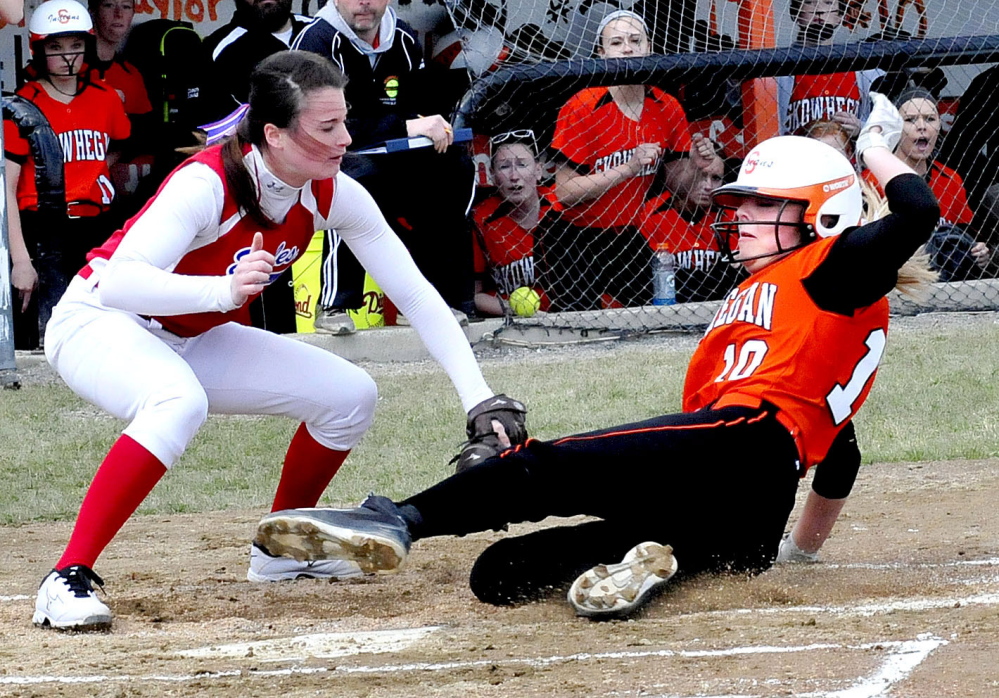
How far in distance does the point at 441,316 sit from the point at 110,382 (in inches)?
39.6

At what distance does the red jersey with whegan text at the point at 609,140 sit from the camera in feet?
27.7

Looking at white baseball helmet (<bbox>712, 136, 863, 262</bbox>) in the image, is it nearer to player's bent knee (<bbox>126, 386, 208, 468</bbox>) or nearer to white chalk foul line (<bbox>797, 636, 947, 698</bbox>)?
white chalk foul line (<bbox>797, 636, 947, 698</bbox>)

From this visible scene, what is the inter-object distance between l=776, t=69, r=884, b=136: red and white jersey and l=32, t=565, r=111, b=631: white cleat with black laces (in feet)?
20.4

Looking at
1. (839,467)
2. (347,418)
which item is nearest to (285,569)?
(347,418)

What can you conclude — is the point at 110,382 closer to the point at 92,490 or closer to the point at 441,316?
the point at 92,490

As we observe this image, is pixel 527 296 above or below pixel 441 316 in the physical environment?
below

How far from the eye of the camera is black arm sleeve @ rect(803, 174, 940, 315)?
3.76 metres

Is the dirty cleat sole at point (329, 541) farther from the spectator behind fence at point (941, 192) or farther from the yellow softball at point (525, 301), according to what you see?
the spectator behind fence at point (941, 192)

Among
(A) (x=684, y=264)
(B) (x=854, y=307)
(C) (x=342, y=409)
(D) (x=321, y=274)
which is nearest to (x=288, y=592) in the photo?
(C) (x=342, y=409)

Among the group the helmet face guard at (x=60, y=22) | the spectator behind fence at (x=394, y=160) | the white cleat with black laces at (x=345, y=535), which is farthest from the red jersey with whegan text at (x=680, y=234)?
the white cleat with black laces at (x=345, y=535)

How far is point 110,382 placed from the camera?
411 centimetres

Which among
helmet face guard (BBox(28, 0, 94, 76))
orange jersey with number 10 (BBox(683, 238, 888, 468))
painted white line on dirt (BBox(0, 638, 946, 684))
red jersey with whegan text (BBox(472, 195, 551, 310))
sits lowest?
red jersey with whegan text (BBox(472, 195, 551, 310))

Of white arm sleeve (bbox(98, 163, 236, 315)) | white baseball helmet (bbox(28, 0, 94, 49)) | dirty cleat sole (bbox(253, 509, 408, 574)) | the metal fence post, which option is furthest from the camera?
white baseball helmet (bbox(28, 0, 94, 49))

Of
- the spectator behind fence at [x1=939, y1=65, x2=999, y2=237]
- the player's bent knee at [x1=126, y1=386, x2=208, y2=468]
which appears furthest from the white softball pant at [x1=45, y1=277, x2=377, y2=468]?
the spectator behind fence at [x1=939, y1=65, x2=999, y2=237]
